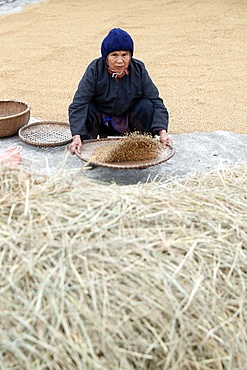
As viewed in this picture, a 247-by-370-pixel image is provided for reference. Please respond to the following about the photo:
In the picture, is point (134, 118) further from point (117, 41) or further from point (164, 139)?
point (117, 41)

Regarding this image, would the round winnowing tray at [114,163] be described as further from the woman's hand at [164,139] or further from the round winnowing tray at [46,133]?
the round winnowing tray at [46,133]

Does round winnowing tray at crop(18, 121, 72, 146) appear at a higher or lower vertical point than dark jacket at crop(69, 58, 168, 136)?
lower

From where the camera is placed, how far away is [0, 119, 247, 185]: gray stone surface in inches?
121

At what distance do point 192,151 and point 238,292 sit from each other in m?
2.11

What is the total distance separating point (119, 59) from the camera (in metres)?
3.00

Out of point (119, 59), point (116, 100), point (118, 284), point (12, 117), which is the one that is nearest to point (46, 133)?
point (12, 117)

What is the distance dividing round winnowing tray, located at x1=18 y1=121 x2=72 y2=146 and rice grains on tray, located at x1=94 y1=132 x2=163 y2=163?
586 mm

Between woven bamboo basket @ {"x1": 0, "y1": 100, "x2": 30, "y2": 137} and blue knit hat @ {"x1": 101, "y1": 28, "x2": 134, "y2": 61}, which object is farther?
woven bamboo basket @ {"x1": 0, "y1": 100, "x2": 30, "y2": 137}

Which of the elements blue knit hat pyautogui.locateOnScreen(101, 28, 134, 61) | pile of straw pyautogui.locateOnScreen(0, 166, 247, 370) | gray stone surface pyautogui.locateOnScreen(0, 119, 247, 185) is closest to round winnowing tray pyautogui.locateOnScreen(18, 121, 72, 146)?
gray stone surface pyautogui.locateOnScreen(0, 119, 247, 185)

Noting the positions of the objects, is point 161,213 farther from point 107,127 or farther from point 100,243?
point 107,127

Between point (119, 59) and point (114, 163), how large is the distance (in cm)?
60

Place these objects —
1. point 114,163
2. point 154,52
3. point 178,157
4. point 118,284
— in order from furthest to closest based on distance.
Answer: point 154,52 < point 178,157 < point 114,163 < point 118,284

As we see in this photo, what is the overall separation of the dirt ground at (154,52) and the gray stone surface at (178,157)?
27 centimetres

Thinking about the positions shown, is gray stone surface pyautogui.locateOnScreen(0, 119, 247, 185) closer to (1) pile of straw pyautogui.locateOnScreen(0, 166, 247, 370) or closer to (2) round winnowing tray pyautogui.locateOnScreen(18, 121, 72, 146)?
(2) round winnowing tray pyautogui.locateOnScreen(18, 121, 72, 146)
